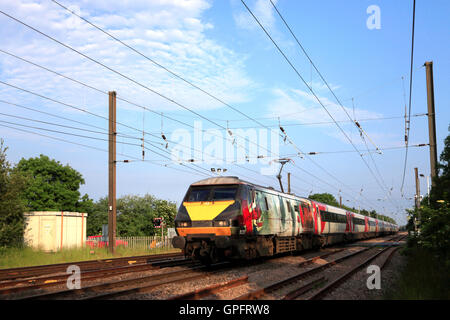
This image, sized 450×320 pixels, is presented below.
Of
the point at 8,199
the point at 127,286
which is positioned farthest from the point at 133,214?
→ the point at 127,286

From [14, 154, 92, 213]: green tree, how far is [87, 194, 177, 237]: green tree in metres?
5.96

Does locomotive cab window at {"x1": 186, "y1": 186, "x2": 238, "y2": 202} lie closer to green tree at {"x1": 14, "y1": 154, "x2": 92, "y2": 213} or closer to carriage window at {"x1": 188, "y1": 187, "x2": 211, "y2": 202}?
carriage window at {"x1": 188, "y1": 187, "x2": 211, "y2": 202}

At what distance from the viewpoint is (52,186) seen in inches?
2025

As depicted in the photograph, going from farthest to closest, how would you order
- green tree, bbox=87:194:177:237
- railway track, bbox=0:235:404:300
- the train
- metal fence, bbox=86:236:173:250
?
green tree, bbox=87:194:177:237
metal fence, bbox=86:236:173:250
the train
railway track, bbox=0:235:404:300

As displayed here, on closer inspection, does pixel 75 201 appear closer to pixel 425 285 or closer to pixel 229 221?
pixel 229 221

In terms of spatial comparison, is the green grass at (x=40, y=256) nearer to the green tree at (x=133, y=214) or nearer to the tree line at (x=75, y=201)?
the tree line at (x=75, y=201)

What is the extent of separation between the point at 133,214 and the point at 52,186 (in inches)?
524

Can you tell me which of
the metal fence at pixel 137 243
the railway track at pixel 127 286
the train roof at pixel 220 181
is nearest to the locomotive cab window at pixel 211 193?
the train roof at pixel 220 181

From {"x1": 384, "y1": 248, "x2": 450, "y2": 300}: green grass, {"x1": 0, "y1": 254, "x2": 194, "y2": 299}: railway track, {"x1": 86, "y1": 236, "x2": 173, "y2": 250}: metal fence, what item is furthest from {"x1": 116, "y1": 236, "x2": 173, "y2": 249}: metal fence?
{"x1": 384, "y1": 248, "x2": 450, "y2": 300}: green grass

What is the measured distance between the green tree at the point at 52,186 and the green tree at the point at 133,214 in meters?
5.96

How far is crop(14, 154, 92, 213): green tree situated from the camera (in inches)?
1983

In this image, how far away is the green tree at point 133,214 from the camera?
5434cm
